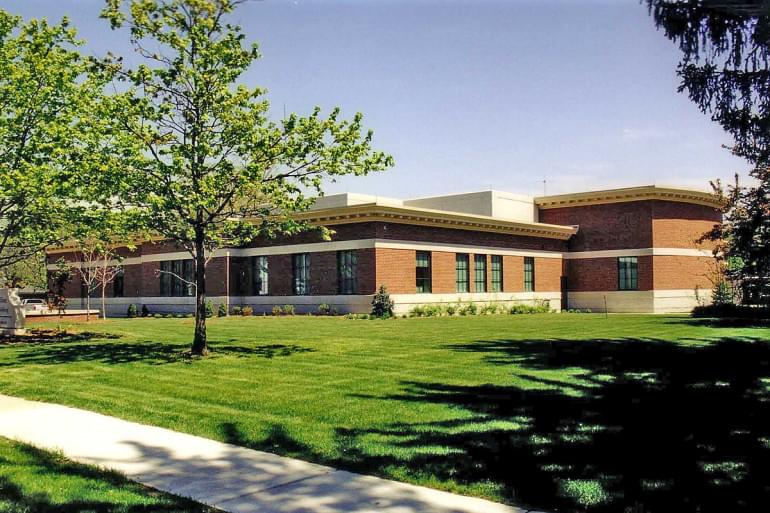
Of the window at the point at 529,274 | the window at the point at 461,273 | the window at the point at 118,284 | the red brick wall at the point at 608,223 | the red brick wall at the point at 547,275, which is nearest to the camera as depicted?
the window at the point at 461,273

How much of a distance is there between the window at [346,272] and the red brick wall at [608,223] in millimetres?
17776

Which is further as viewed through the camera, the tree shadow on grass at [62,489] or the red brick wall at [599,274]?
the red brick wall at [599,274]

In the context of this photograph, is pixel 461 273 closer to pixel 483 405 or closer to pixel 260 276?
pixel 260 276

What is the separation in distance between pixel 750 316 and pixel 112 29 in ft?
93.3

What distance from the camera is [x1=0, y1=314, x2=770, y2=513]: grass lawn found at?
6762 millimetres

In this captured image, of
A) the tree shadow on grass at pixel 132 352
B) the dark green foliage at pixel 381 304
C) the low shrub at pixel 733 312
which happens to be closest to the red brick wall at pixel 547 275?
the low shrub at pixel 733 312

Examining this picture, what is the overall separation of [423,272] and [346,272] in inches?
162

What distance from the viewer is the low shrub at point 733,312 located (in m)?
30.9

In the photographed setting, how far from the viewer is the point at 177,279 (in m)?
43.9

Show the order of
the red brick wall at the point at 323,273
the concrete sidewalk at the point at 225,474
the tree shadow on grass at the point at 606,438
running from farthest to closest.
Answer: the red brick wall at the point at 323,273 < the tree shadow on grass at the point at 606,438 < the concrete sidewalk at the point at 225,474

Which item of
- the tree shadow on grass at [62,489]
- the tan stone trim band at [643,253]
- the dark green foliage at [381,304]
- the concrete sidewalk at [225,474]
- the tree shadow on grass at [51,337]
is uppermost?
the tan stone trim band at [643,253]

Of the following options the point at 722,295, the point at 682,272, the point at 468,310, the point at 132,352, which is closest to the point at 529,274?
the point at 468,310

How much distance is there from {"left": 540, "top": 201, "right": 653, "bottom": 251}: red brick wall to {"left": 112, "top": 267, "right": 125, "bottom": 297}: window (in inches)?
1160

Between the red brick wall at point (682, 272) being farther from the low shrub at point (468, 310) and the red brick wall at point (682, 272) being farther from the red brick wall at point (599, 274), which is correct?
the low shrub at point (468, 310)
